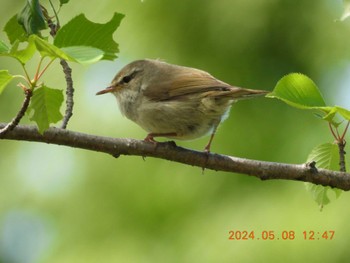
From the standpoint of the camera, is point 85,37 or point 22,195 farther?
point 22,195

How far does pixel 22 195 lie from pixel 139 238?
2254mm

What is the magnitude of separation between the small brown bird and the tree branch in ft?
2.41

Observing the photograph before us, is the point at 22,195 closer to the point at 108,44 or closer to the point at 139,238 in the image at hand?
the point at 139,238

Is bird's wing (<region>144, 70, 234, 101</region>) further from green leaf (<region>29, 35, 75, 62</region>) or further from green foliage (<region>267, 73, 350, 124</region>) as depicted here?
green leaf (<region>29, 35, 75, 62</region>)

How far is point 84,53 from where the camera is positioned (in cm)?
253

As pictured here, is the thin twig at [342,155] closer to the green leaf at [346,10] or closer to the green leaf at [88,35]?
the green leaf at [346,10]

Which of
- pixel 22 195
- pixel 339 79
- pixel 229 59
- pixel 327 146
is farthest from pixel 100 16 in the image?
pixel 327 146

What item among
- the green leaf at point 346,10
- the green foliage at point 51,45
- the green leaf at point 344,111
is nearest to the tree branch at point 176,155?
the green foliage at point 51,45

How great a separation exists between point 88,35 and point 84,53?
0.86 feet

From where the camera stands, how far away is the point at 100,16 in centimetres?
880

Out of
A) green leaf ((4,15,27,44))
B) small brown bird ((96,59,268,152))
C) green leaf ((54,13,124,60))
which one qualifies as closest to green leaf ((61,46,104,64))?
green leaf ((54,13,124,60))

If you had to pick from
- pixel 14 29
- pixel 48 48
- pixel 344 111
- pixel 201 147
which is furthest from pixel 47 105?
pixel 201 147

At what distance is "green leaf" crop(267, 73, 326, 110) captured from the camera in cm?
315

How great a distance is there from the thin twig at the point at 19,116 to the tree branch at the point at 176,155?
56 mm
